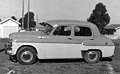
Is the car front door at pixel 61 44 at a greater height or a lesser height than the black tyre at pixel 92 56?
greater

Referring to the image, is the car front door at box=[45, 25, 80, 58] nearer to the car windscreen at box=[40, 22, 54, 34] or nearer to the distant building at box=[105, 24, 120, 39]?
the car windscreen at box=[40, 22, 54, 34]

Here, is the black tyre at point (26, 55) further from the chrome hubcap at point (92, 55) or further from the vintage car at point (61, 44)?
the chrome hubcap at point (92, 55)

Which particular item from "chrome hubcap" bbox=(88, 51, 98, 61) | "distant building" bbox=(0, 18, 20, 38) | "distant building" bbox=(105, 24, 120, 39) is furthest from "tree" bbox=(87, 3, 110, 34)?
"chrome hubcap" bbox=(88, 51, 98, 61)

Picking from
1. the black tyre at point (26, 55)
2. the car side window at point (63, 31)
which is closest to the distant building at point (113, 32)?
the car side window at point (63, 31)

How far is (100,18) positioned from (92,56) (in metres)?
51.5

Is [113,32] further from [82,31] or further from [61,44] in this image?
[61,44]

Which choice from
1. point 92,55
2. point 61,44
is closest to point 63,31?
point 61,44

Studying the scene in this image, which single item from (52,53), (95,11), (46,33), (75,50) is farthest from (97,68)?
(95,11)

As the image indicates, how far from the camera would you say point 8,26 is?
2016 inches

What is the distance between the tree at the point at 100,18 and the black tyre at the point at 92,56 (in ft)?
163

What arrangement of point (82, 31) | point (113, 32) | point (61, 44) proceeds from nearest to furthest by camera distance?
point (61, 44), point (82, 31), point (113, 32)

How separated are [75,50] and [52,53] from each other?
96 cm

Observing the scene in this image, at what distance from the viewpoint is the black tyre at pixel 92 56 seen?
10.2 m

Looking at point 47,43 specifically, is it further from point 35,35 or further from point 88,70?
point 88,70
